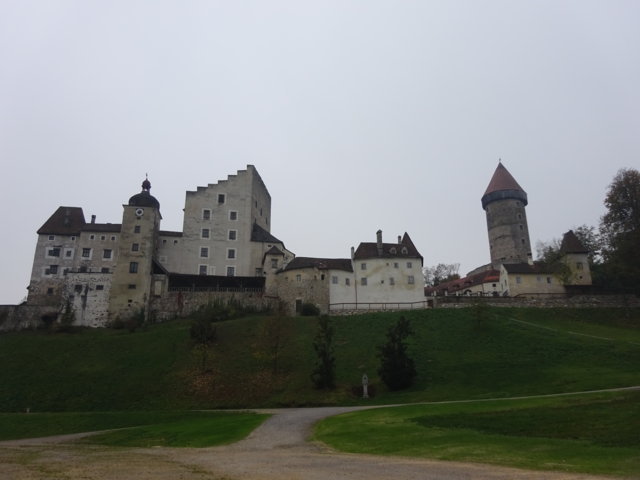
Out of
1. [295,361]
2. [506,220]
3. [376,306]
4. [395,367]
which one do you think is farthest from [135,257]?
[506,220]

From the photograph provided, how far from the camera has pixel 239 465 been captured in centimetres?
1406

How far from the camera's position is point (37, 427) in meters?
29.5

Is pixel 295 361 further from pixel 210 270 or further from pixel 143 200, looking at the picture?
pixel 143 200

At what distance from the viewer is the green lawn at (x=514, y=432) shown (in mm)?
14188

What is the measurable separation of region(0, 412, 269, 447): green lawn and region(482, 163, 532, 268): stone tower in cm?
7179

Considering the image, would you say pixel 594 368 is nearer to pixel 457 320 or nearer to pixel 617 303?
pixel 457 320

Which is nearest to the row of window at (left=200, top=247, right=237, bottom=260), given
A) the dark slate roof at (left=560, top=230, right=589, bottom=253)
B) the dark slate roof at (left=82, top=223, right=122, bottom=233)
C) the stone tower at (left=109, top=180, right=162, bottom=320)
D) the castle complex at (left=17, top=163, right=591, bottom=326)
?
the castle complex at (left=17, top=163, right=591, bottom=326)

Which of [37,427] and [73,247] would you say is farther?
[73,247]

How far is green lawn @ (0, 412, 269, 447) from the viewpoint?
862 inches

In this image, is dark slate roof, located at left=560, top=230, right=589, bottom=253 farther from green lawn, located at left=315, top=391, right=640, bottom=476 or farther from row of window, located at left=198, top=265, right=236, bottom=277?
row of window, located at left=198, top=265, right=236, bottom=277

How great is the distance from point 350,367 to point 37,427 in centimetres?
2435

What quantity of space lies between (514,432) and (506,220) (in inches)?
3078

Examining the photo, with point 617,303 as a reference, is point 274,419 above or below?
below

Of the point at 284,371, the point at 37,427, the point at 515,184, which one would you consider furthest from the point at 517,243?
the point at 37,427
